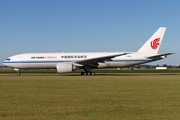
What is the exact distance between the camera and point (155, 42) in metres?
29.0

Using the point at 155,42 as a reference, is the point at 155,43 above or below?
below

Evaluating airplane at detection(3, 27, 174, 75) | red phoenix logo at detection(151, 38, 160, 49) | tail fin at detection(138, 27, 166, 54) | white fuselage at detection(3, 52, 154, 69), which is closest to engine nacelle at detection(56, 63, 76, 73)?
airplane at detection(3, 27, 174, 75)

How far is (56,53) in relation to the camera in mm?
28734

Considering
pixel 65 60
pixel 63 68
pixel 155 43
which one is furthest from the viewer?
pixel 155 43

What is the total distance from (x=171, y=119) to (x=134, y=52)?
24.5 m

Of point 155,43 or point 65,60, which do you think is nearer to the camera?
point 65,60

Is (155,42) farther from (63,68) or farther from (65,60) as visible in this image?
(63,68)

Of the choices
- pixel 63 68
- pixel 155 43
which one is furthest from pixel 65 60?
pixel 155 43

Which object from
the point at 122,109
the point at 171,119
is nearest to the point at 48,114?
the point at 122,109

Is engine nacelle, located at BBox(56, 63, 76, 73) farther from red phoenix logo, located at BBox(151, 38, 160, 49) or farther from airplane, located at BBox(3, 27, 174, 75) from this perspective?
red phoenix logo, located at BBox(151, 38, 160, 49)

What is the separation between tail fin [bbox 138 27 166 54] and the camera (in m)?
28.9

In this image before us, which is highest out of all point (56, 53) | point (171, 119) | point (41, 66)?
point (56, 53)

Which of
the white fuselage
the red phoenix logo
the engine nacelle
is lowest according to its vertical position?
the engine nacelle

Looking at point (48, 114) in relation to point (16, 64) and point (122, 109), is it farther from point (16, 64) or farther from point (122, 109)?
point (16, 64)
